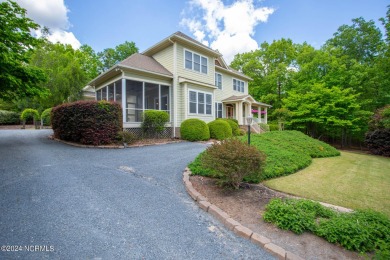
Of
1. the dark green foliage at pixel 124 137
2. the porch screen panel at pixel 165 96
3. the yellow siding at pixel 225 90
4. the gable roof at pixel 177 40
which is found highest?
the gable roof at pixel 177 40

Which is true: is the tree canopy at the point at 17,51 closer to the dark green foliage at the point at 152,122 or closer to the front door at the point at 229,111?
the dark green foliage at the point at 152,122

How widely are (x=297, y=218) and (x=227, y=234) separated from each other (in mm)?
1140

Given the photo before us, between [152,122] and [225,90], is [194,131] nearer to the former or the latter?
[152,122]

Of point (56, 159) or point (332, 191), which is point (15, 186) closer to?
point (56, 159)

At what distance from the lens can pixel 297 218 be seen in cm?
293

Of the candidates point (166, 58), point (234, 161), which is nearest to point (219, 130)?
point (166, 58)

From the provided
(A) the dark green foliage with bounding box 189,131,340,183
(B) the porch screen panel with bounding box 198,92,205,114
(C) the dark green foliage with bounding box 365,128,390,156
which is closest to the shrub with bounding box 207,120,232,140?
(B) the porch screen panel with bounding box 198,92,205,114

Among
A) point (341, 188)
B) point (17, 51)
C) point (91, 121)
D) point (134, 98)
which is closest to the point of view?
point (341, 188)

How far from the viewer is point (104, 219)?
3.03m

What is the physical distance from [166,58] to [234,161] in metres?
12.3

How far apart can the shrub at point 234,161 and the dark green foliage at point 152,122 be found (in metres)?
7.84

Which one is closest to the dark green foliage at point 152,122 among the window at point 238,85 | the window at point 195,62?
the window at point 195,62

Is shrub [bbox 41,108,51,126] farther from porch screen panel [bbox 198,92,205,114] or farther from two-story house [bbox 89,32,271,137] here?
porch screen panel [bbox 198,92,205,114]

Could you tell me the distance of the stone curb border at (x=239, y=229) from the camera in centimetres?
238
